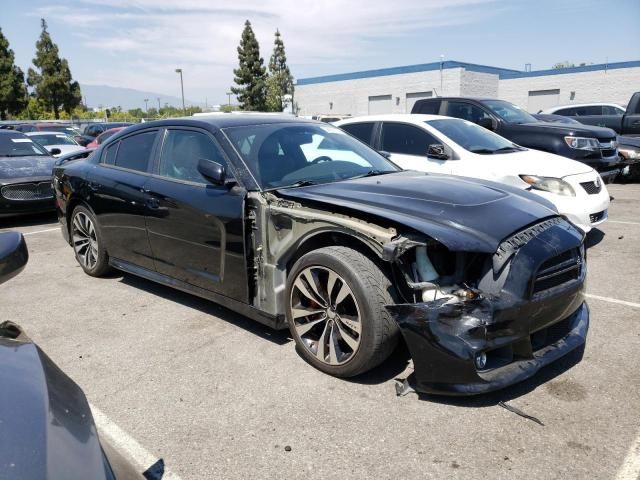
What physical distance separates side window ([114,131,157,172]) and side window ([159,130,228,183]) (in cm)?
25

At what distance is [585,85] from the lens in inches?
1387

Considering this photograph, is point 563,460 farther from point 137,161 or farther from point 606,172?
point 606,172

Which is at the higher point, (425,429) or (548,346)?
(548,346)

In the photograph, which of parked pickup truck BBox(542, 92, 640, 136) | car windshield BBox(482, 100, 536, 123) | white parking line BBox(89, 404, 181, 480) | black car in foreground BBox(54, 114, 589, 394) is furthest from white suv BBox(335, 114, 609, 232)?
parked pickup truck BBox(542, 92, 640, 136)

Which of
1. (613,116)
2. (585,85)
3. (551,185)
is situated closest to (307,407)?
(551,185)

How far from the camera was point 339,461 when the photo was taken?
2.49 metres

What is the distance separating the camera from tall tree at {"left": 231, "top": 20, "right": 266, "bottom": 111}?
2135 inches

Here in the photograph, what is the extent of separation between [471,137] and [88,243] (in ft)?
15.9

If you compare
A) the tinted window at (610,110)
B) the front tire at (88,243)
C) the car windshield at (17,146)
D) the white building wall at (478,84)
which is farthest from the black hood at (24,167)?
the white building wall at (478,84)

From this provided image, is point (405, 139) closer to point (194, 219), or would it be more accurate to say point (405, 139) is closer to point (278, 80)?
point (194, 219)

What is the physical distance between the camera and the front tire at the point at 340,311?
2.99 metres

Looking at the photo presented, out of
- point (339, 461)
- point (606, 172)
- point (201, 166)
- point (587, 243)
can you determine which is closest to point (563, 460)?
point (339, 461)

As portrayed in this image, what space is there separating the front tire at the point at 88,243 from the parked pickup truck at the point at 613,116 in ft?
43.8

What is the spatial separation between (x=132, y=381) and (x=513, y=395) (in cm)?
232
